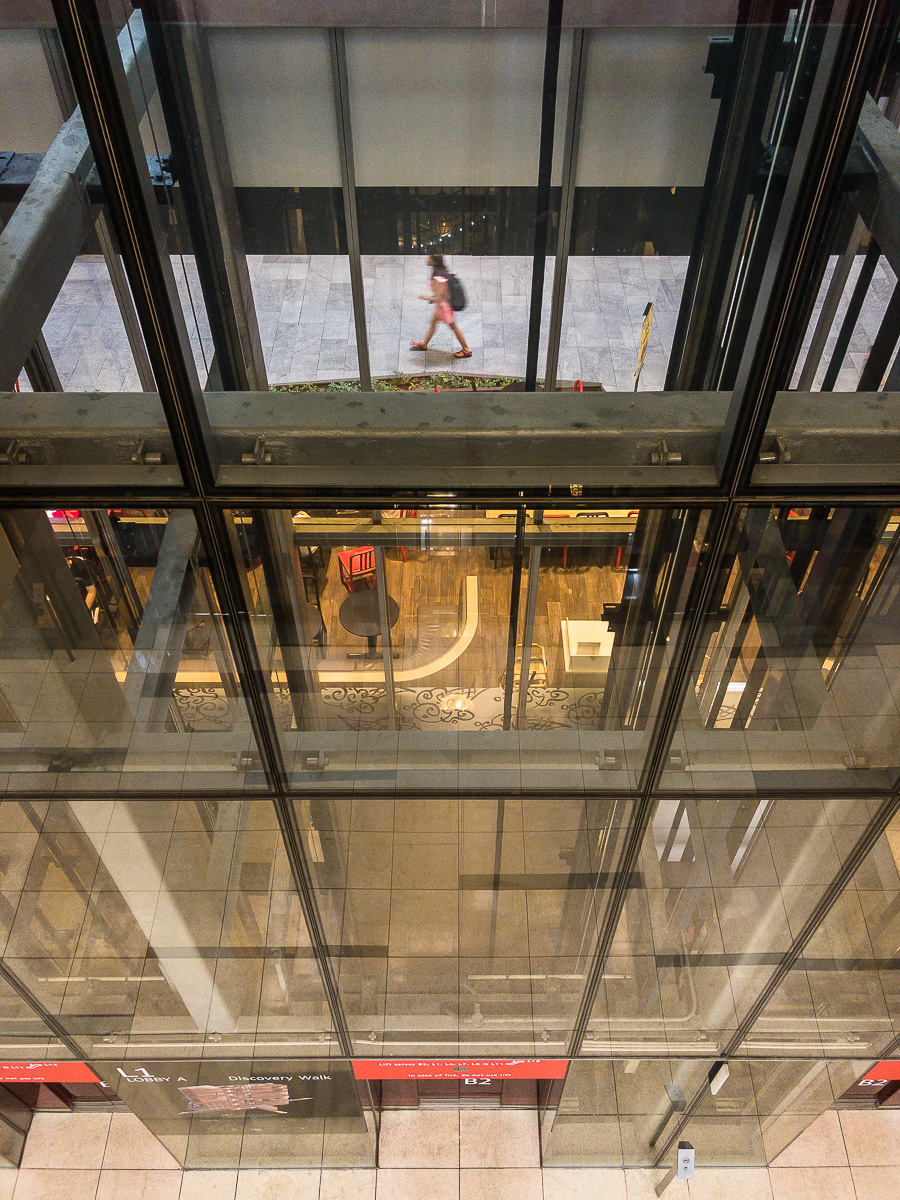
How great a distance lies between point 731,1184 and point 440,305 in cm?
713

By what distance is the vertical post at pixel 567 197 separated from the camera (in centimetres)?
212

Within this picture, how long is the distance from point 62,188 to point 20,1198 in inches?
294

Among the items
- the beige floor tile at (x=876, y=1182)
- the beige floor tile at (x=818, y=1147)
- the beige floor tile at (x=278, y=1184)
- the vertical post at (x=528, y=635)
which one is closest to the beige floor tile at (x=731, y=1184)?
the beige floor tile at (x=818, y=1147)

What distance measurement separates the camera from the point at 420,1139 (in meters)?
6.80

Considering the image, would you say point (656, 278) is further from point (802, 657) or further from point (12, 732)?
point (12, 732)

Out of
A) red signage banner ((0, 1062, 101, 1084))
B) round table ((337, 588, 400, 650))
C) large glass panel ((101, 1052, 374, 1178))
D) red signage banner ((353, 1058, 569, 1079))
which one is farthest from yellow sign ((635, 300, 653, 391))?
red signage banner ((0, 1062, 101, 1084))

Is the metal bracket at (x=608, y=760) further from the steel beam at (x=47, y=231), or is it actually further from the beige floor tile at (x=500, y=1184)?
the beige floor tile at (x=500, y=1184)

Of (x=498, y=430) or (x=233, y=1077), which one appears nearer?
(x=498, y=430)

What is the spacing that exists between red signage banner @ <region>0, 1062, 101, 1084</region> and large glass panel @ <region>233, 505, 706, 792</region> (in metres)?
3.22

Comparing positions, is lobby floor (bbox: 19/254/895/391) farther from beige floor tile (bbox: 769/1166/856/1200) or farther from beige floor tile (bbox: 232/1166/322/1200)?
beige floor tile (bbox: 769/1166/856/1200)

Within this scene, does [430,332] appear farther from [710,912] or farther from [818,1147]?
[818,1147]

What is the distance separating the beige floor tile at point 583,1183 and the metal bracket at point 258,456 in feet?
21.1

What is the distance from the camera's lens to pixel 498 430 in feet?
8.31

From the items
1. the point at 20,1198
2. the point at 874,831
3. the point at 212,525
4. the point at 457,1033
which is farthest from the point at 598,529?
the point at 20,1198
